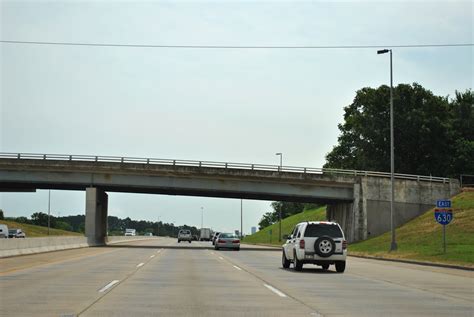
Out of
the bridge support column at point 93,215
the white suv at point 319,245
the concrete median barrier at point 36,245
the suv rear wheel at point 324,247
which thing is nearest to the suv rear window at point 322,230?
the white suv at point 319,245

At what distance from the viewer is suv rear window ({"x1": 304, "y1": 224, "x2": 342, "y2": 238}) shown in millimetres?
25125

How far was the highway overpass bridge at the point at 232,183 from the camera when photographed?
6047cm

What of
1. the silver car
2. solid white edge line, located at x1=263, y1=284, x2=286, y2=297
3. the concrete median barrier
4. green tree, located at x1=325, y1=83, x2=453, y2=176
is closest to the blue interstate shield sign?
solid white edge line, located at x1=263, y1=284, x2=286, y2=297

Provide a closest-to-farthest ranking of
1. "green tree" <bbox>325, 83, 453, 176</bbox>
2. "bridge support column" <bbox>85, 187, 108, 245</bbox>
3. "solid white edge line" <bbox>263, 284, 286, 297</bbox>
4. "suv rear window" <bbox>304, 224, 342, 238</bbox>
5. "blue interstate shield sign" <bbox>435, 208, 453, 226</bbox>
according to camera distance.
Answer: "solid white edge line" <bbox>263, 284, 286, 297</bbox> < "suv rear window" <bbox>304, 224, 342, 238</bbox> < "blue interstate shield sign" <bbox>435, 208, 453, 226</bbox> < "bridge support column" <bbox>85, 187, 108, 245</bbox> < "green tree" <bbox>325, 83, 453, 176</bbox>

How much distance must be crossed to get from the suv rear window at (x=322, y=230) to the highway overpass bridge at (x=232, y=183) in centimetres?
3530

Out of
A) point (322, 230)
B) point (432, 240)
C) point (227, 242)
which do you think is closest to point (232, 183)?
point (227, 242)

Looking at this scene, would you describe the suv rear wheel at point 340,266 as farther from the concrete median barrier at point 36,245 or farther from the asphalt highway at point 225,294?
the concrete median barrier at point 36,245

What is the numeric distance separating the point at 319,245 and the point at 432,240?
23210 millimetres

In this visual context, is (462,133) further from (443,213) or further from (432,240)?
(443,213)

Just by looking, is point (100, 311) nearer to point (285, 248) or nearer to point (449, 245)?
point (285, 248)

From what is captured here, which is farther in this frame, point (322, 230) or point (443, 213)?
point (443, 213)

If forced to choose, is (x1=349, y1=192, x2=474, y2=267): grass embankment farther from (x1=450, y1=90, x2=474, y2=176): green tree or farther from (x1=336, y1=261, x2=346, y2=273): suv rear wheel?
(x1=450, y1=90, x2=474, y2=176): green tree

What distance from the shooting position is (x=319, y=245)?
24.5 m

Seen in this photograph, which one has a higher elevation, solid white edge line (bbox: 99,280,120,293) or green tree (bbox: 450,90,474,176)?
green tree (bbox: 450,90,474,176)
